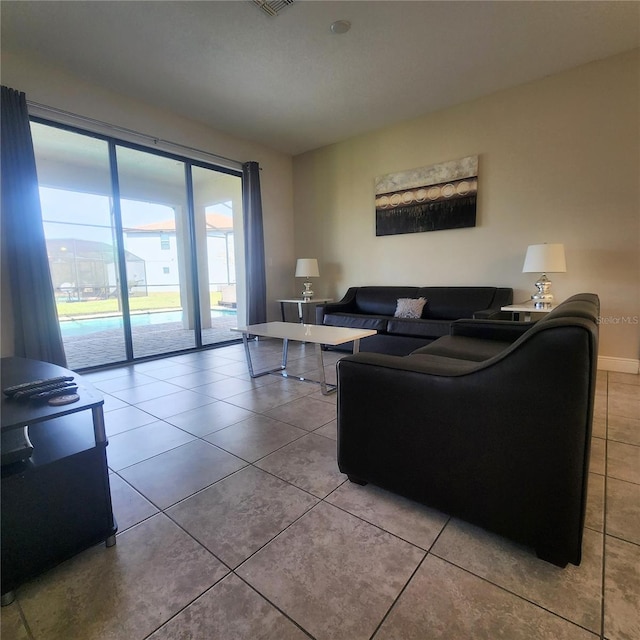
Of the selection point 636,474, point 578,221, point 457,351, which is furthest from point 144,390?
point 578,221

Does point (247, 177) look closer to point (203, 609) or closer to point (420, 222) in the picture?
point (420, 222)

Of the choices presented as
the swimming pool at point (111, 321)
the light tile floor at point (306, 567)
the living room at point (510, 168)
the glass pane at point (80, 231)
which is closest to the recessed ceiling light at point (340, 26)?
the living room at point (510, 168)

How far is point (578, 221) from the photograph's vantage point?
3348 millimetres

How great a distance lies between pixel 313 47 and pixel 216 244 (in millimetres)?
3632

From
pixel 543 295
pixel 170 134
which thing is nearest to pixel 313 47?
pixel 170 134

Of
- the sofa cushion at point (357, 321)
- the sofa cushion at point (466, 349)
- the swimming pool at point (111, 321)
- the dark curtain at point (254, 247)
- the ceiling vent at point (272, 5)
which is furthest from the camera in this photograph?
the dark curtain at point (254, 247)

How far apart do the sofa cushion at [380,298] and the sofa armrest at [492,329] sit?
1575mm

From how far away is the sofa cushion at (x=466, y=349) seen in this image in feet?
6.88

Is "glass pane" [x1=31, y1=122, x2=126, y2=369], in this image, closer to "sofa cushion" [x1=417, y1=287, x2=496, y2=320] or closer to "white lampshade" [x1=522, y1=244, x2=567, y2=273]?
"sofa cushion" [x1=417, y1=287, x2=496, y2=320]

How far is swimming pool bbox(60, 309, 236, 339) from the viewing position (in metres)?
4.30

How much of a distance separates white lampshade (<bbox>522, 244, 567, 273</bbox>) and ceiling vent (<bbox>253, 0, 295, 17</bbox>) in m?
2.82

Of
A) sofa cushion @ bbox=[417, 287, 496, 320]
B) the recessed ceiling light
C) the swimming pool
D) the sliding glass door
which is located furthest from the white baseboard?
the swimming pool

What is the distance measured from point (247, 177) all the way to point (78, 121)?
2012mm

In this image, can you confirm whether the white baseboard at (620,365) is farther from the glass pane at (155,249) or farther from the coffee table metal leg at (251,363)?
the glass pane at (155,249)
